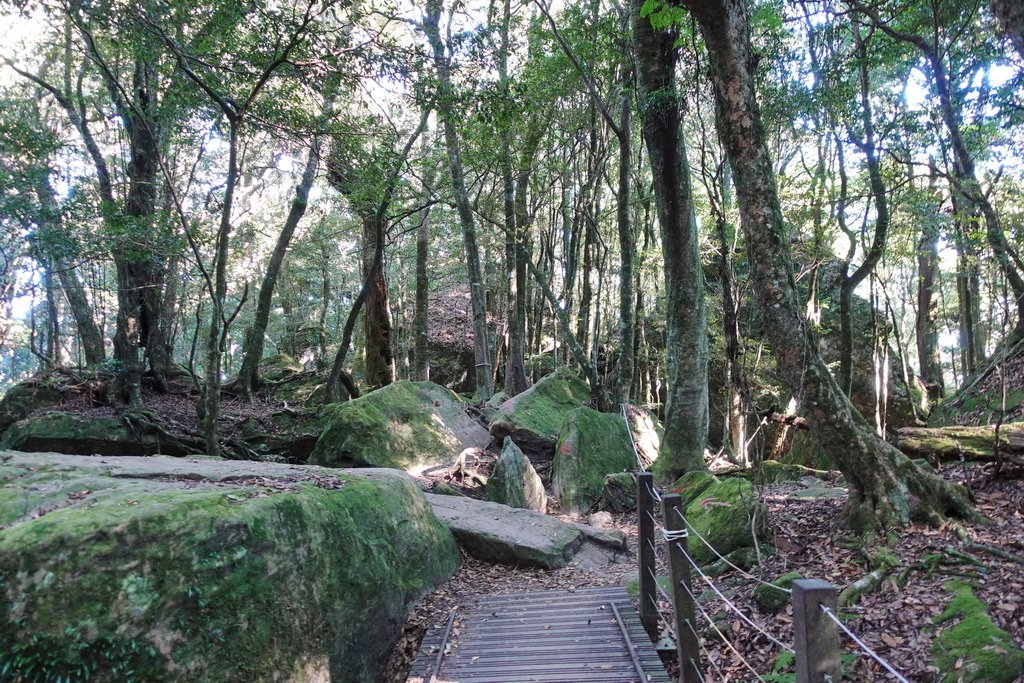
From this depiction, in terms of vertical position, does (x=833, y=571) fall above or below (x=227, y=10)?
below

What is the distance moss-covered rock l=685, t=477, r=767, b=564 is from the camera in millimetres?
5418

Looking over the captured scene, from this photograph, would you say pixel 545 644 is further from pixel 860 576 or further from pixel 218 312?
pixel 218 312

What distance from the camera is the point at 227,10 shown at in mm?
7684

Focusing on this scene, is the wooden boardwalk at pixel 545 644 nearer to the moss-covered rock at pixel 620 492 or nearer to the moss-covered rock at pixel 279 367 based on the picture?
the moss-covered rock at pixel 620 492

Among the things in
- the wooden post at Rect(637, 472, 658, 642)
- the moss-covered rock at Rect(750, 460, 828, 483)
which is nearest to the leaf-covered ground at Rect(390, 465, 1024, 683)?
the wooden post at Rect(637, 472, 658, 642)

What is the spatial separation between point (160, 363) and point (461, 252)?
1016 centimetres

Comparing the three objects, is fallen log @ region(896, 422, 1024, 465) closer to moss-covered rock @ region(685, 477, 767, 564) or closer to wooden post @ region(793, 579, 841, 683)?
moss-covered rock @ region(685, 477, 767, 564)

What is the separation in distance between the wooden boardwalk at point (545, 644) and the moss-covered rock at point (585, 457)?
150 inches

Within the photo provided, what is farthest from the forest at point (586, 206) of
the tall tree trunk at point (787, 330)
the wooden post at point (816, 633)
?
the wooden post at point (816, 633)

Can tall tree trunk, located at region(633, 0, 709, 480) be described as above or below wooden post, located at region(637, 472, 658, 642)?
above

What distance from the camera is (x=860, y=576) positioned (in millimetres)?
4340

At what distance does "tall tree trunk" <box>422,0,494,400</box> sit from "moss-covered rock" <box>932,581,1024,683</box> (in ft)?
28.0

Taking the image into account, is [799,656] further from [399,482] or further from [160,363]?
[160,363]

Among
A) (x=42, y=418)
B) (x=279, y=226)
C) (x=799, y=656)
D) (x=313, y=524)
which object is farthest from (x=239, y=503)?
(x=279, y=226)
